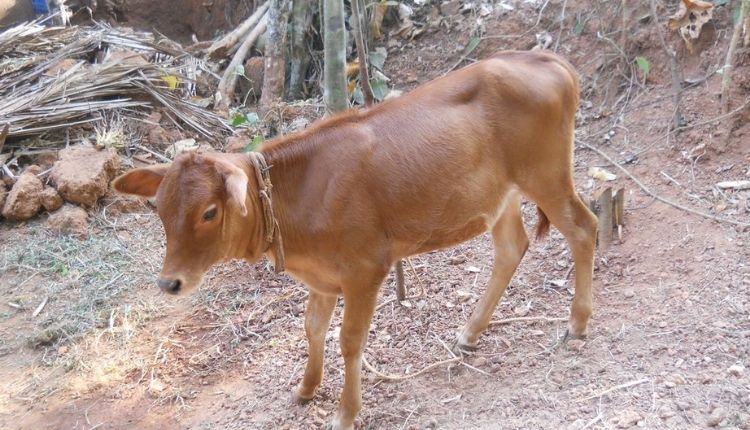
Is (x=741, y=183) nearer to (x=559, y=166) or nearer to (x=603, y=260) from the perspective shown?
(x=603, y=260)

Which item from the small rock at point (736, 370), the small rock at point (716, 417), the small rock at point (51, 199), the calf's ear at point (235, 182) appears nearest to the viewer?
the calf's ear at point (235, 182)

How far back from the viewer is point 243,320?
19.1 ft

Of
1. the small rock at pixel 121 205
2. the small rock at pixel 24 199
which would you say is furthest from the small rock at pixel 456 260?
the small rock at pixel 24 199

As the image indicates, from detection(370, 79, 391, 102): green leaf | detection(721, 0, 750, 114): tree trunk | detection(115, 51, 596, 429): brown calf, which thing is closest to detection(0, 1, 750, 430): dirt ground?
detection(721, 0, 750, 114): tree trunk

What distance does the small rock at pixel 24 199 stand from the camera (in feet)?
23.5

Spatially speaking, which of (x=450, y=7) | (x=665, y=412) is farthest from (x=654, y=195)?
(x=450, y=7)

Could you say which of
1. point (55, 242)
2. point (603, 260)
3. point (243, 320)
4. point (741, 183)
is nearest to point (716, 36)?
point (741, 183)

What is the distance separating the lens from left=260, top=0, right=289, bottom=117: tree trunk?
29.2ft

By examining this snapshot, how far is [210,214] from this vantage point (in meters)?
3.82

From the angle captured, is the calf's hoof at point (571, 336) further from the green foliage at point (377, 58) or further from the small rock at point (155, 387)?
the green foliage at point (377, 58)

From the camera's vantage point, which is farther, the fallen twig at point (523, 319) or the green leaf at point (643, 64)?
the green leaf at point (643, 64)

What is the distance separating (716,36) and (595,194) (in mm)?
2038

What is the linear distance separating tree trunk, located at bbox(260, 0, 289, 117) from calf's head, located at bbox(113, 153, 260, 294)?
17.0 ft

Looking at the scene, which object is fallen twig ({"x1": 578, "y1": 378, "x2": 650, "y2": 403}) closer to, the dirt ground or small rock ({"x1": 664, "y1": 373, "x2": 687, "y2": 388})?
the dirt ground
